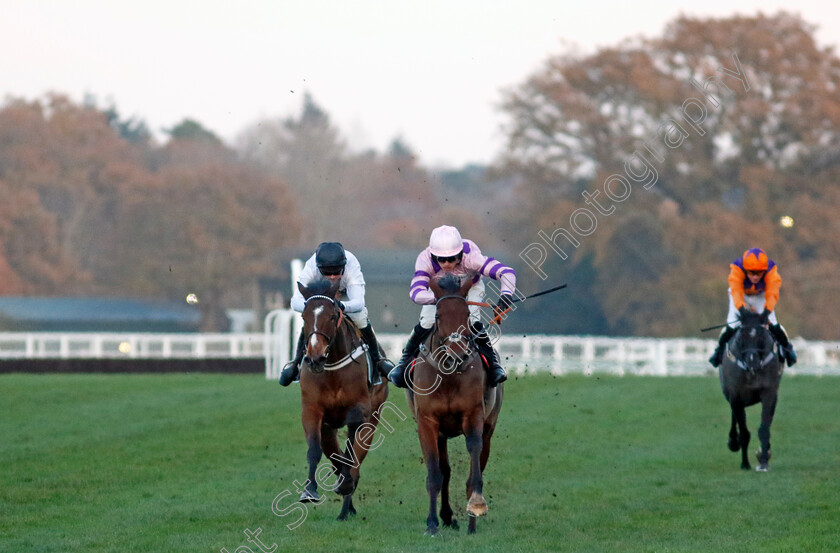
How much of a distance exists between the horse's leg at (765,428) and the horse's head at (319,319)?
5.52 meters

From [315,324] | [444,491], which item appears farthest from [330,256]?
[444,491]

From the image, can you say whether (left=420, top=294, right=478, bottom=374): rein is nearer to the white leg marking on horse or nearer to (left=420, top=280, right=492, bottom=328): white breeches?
(left=420, top=280, right=492, bottom=328): white breeches

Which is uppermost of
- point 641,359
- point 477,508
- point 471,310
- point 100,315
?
point 100,315

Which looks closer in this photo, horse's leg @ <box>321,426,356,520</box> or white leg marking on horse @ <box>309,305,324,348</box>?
white leg marking on horse @ <box>309,305,324,348</box>

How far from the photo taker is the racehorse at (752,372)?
13.4 m

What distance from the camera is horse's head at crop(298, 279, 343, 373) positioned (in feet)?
30.3

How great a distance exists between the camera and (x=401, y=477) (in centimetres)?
1258

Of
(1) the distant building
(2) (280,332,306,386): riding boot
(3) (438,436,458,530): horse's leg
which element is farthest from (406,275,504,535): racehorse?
(1) the distant building

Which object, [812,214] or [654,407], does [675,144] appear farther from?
[654,407]

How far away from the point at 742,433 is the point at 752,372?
66 cm

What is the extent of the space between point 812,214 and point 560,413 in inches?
1024

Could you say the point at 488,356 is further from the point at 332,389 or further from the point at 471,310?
the point at 332,389

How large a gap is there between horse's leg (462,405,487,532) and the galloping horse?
1.10m

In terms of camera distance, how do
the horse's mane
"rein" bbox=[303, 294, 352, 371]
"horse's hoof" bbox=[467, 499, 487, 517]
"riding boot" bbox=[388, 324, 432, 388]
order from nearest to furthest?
"horse's hoof" bbox=[467, 499, 487, 517]
the horse's mane
"rein" bbox=[303, 294, 352, 371]
"riding boot" bbox=[388, 324, 432, 388]
